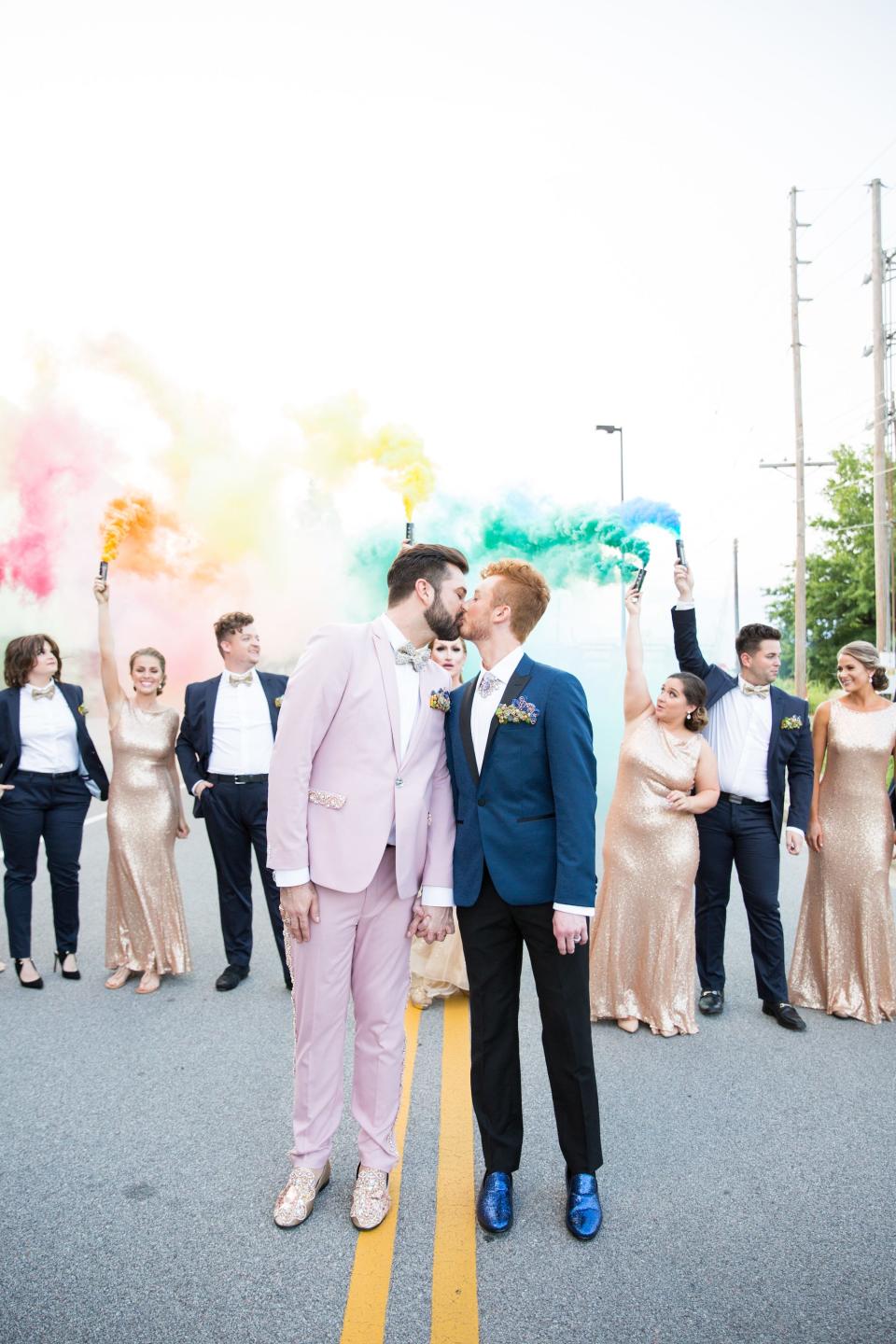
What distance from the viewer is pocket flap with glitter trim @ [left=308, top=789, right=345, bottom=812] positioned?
3246 millimetres

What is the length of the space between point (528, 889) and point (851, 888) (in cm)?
292

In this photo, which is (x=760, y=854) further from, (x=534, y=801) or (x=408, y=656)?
(x=408, y=656)

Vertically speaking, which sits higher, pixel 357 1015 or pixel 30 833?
pixel 30 833

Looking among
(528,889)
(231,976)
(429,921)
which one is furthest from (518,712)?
(231,976)

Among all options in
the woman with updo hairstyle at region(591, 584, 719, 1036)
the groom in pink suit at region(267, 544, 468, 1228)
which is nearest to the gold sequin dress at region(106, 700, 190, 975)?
the groom in pink suit at region(267, 544, 468, 1228)

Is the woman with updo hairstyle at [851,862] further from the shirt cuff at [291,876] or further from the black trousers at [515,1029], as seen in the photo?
the shirt cuff at [291,876]

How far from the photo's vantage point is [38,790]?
5.70 metres

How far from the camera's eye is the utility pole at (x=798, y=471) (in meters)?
22.6

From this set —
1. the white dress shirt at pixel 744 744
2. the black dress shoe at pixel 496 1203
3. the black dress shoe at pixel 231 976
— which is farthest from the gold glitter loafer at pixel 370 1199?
the white dress shirt at pixel 744 744

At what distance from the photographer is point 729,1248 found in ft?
9.57

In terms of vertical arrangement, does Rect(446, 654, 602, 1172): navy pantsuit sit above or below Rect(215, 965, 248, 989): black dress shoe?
above

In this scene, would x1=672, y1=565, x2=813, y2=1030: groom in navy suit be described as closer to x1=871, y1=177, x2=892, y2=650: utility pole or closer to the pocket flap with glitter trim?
the pocket flap with glitter trim

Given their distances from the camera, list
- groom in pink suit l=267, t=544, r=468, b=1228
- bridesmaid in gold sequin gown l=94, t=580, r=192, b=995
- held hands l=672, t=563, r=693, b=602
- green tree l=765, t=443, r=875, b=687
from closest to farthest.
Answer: groom in pink suit l=267, t=544, r=468, b=1228
held hands l=672, t=563, r=693, b=602
bridesmaid in gold sequin gown l=94, t=580, r=192, b=995
green tree l=765, t=443, r=875, b=687

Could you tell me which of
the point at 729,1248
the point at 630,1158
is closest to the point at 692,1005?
the point at 630,1158
